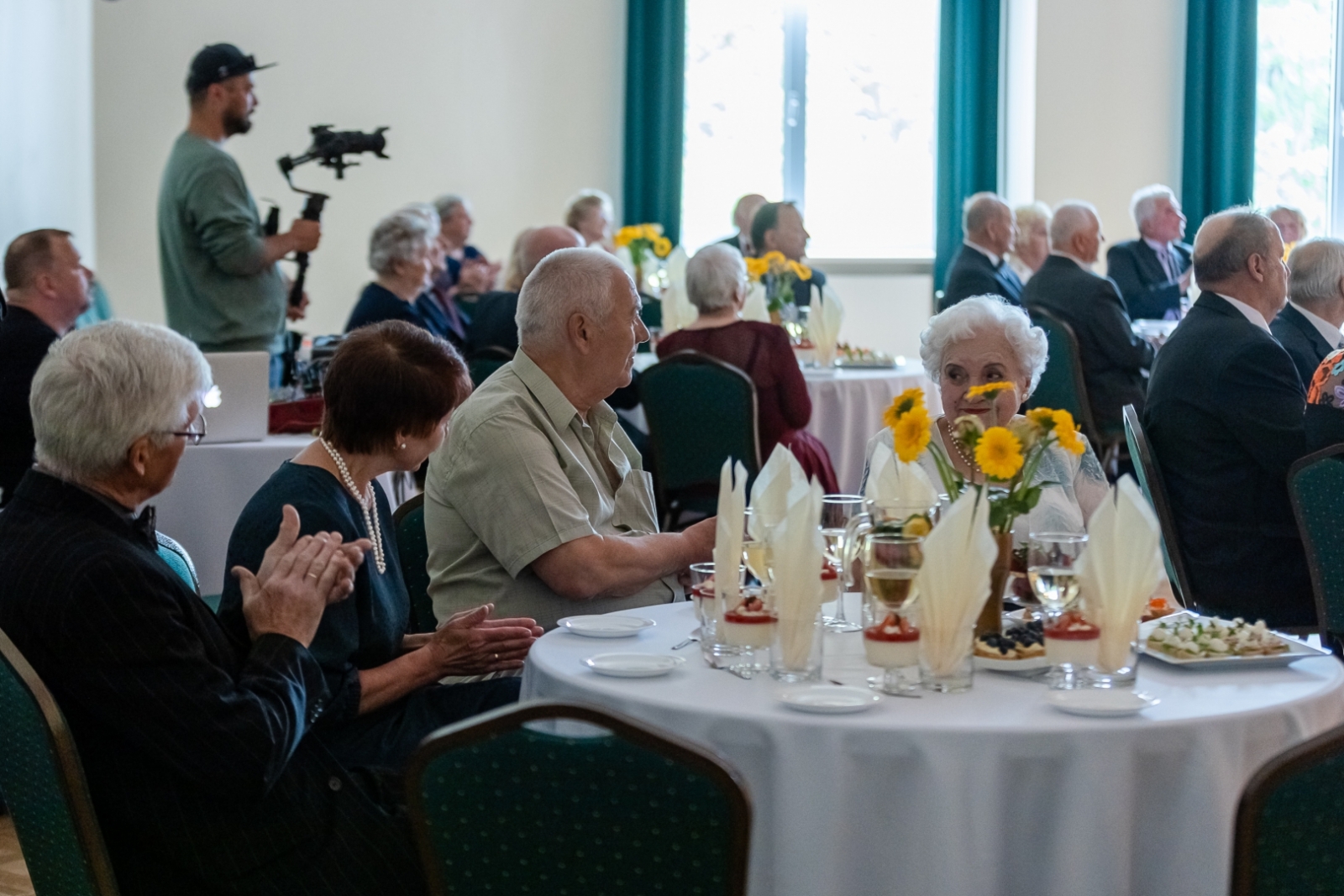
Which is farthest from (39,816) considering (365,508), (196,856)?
(365,508)

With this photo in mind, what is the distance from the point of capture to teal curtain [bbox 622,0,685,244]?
961 centimetres

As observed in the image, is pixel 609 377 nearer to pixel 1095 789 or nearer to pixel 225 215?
pixel 1095 789

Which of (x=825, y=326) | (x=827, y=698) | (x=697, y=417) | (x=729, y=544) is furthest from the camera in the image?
(x=825, y=326)

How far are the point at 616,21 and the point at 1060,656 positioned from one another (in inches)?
335

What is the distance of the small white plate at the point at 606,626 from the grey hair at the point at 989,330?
3.38ft

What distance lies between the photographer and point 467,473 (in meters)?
2.58

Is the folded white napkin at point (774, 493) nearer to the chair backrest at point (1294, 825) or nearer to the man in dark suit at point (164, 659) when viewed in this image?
the man in dark suit at point (164, 659)

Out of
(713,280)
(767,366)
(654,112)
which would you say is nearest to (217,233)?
Answer: (713,280)

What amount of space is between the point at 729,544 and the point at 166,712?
77 cm

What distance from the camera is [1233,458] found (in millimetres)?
3479

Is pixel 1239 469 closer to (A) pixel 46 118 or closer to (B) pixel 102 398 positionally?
(B) pixel 102 398

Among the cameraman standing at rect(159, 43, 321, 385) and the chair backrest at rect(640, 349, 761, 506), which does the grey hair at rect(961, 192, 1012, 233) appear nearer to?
the chair backrest at rect(640, 349, 761, 506)

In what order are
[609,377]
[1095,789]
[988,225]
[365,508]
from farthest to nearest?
1. [988,225]
2. [609,377]
3. [365,508]
4. [1095,789]

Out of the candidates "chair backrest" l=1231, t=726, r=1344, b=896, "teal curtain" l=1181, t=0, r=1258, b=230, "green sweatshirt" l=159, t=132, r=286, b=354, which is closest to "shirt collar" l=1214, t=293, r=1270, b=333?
"chair backrest" l=1231, t=726, r=1344, b=896
